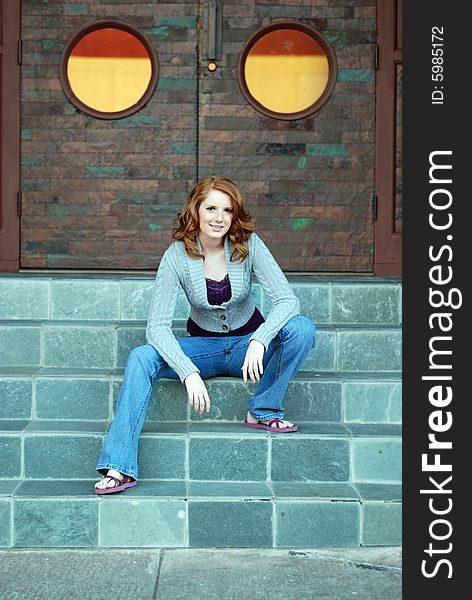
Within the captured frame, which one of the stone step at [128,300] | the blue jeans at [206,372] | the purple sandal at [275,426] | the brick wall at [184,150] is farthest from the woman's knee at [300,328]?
the brick wall at [184,150]

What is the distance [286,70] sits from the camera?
5812mm

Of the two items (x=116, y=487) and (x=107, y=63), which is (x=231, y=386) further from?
(x=107, y=63)

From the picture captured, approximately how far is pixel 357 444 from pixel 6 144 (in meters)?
3.18

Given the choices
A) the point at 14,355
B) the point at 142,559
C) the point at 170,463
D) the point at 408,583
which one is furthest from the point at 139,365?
the point at 408,583

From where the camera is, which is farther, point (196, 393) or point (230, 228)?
point (230, 228)

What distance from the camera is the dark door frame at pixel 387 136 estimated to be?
5809 millimetres

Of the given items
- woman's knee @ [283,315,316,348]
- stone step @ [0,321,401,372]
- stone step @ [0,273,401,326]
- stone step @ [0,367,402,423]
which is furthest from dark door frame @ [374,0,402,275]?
woman's knee @ [283,315,316,348]

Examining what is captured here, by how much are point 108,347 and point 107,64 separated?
2095mm

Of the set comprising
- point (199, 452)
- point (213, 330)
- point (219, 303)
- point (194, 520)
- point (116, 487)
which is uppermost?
point (219, 303)

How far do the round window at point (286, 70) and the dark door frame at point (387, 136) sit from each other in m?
0.32

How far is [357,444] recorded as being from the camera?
3910 millimetres

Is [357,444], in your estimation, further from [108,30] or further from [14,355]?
[108,30]

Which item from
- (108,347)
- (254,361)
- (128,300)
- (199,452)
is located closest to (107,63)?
(128,300)

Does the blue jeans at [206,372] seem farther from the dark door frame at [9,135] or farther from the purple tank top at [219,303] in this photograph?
the dark door frame at [9,135]
